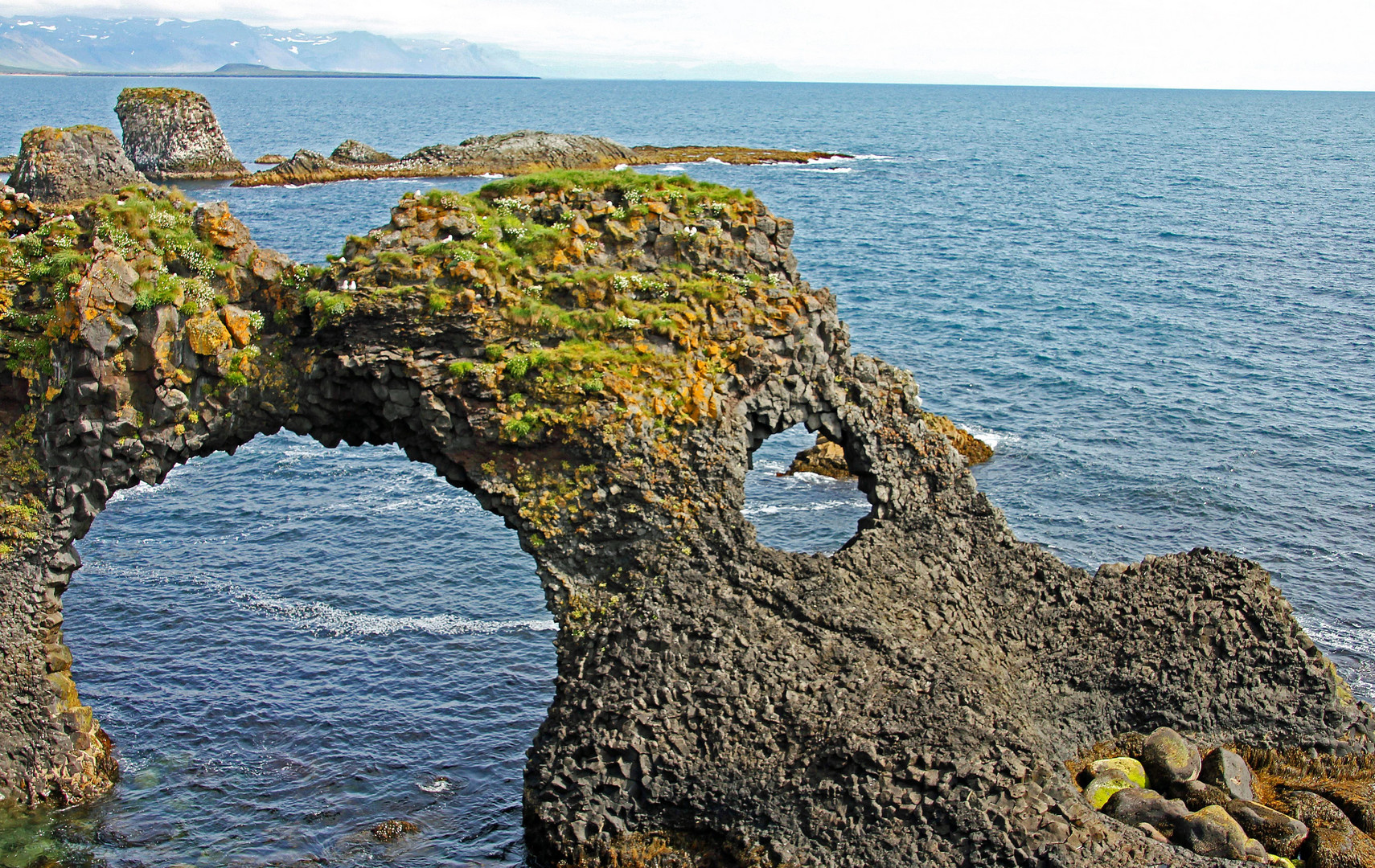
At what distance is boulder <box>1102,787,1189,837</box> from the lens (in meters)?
26.4

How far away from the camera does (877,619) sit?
2706cm

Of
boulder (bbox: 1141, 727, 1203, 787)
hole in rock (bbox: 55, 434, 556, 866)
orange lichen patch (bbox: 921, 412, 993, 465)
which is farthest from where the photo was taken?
orange lichen patch (bbox: 921, 412, 993, 465)

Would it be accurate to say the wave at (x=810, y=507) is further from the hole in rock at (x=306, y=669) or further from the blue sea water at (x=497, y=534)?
the hole in rock at (x=306, y=669)

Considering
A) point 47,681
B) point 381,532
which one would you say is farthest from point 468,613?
point 47,681

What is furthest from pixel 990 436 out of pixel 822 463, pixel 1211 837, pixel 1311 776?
pixel 1211 837

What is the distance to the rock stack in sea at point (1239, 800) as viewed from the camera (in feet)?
85.0

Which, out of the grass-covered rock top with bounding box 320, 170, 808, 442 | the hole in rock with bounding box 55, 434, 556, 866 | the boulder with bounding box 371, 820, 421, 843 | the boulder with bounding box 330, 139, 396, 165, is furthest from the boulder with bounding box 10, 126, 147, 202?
the boulder with bounding box 371, 820, 421, 843

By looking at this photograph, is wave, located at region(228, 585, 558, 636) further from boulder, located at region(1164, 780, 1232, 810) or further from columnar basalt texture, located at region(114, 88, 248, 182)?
columnar basalt texture, located at region(114, 88, 248, 182)

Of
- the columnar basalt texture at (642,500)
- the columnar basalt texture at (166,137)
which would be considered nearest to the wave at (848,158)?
the columnar basalt texture at (166,137)

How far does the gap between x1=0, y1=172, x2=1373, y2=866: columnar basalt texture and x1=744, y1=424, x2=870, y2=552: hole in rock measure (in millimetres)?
14519

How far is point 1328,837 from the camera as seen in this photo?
86.7 ft

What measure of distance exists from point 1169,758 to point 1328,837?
3744mm

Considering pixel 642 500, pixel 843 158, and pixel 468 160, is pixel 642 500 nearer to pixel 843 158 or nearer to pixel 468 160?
pixel 468 160

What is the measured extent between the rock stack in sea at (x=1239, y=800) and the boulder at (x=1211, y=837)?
0.02 meters
